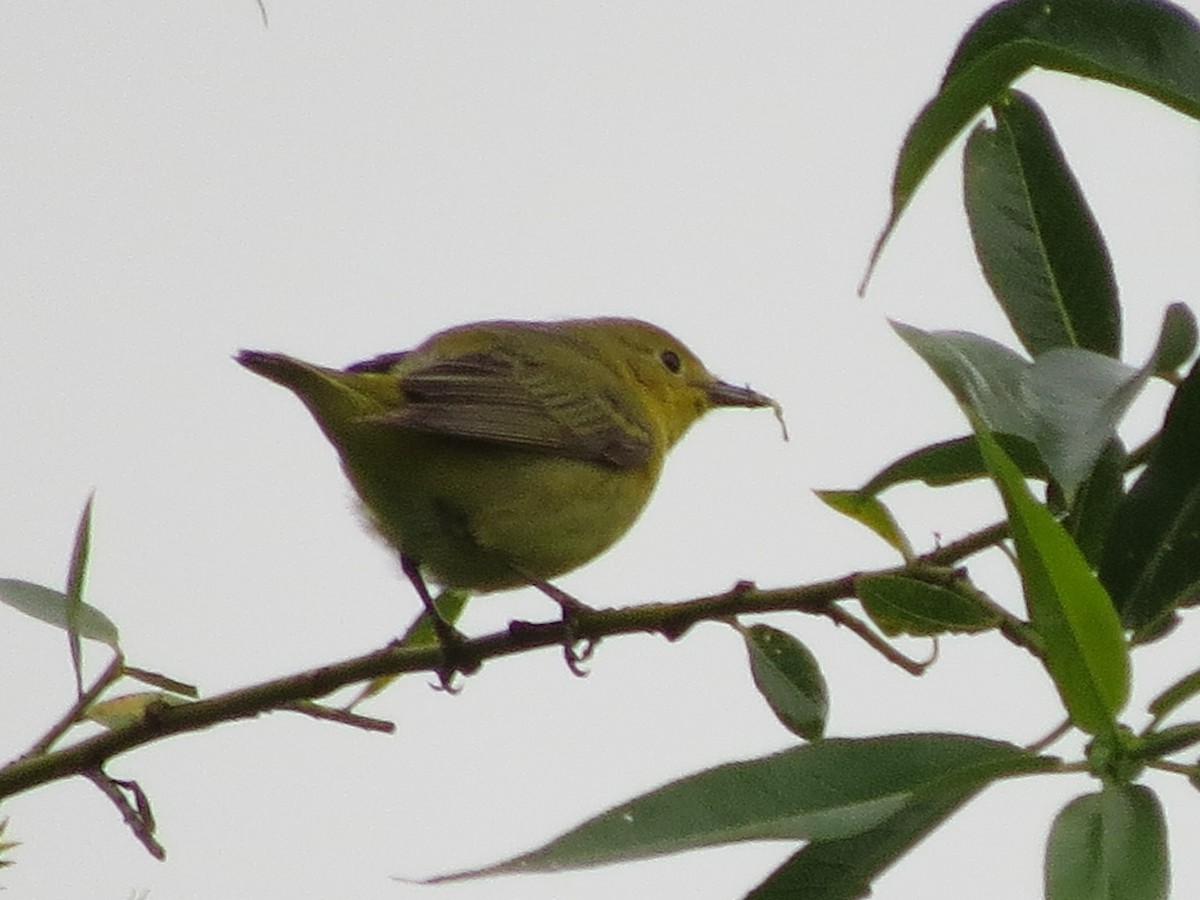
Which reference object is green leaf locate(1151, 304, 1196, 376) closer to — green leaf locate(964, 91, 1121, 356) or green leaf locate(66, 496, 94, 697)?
green leaf locate(964, 91, 1121, 356)

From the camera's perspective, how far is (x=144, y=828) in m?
2.25

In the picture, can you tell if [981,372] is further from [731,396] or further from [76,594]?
[731,396]

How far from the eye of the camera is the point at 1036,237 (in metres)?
2.43

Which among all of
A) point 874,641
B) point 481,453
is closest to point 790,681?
point 874,641

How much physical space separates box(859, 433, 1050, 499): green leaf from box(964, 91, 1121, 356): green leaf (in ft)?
0.77

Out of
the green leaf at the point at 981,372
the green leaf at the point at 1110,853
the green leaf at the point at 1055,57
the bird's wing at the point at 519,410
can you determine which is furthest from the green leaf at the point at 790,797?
the bird's wing at the point at 519,410

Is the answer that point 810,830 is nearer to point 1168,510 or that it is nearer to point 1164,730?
point 1164,730

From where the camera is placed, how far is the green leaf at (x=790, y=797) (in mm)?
1711

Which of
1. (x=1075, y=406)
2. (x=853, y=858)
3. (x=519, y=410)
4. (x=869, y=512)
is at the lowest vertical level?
(x=853, y=858)

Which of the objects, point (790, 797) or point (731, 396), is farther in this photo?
point (731, 396)

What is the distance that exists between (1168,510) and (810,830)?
0.59m

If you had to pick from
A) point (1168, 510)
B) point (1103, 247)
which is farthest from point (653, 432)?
point (1168, 510)

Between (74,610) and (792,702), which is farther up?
(74,610)

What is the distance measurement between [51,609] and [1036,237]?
158 centimetres
